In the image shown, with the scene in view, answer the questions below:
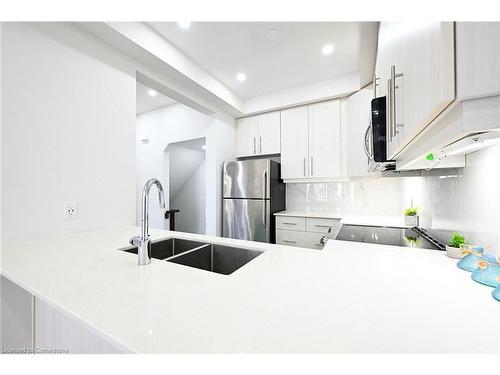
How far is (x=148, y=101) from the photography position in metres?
3.25

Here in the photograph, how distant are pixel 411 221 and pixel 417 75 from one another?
5.43 feet

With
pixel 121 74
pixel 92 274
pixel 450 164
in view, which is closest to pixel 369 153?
pixel 450 164

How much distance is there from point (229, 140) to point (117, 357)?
→ 2.76m

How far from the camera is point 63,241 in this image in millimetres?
1198

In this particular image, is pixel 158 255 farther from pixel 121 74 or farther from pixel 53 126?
pixel 121 74

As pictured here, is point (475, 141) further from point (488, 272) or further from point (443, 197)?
point (443, 197)

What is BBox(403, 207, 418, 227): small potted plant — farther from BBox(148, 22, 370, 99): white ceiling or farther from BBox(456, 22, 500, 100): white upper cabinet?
BBox(456, 22, 500, 100): white upper cabinet

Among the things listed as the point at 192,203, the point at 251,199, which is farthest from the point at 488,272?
the point at 192,203

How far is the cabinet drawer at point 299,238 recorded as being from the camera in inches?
93.3

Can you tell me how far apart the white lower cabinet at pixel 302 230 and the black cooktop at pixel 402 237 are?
0.66 m

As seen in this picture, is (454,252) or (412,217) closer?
(454,252)

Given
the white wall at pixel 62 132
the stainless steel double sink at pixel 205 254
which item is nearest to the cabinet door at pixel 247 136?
the white wall at pixel 62 132

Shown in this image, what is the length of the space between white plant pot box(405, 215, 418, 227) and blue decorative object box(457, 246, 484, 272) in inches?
42.4

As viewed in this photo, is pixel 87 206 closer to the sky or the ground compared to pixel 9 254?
closer to the sky
